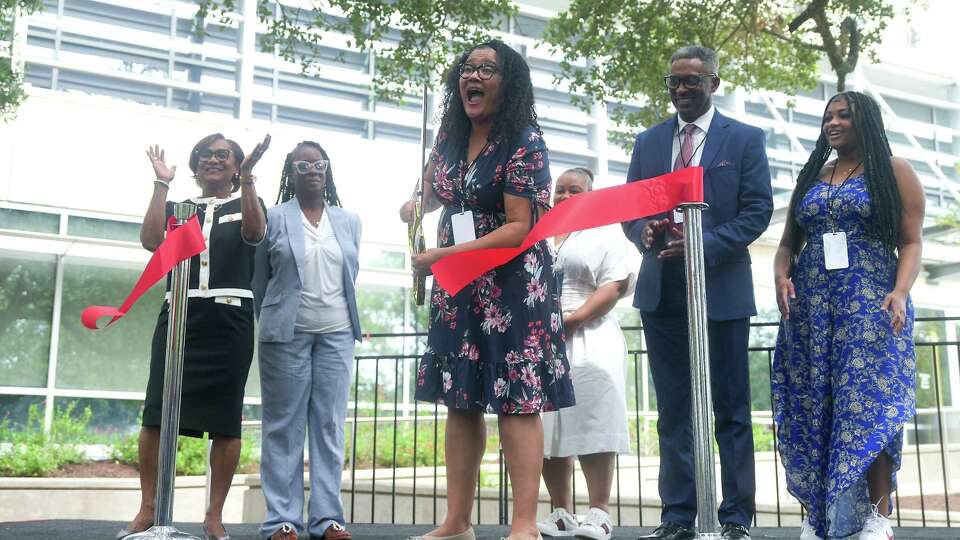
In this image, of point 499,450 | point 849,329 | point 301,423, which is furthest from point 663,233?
point 499,450

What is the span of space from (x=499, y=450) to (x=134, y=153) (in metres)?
6.12

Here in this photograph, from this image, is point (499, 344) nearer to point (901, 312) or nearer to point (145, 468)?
point (901, 312)

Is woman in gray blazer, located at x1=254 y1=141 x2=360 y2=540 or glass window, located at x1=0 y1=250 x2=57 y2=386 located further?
glass window, located at x1=0 y1=250 x2=57 y2=386

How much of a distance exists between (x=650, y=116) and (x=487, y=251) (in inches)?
260

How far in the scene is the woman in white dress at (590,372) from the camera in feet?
15.8

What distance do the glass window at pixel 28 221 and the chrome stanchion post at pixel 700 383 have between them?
10115 mm

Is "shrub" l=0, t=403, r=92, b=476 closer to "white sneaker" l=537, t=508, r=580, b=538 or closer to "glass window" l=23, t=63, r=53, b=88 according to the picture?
"glass window" l=23, t=63, r=53, b=88

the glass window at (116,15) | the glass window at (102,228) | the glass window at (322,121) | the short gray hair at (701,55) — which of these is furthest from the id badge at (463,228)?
the glass window at (322,121)

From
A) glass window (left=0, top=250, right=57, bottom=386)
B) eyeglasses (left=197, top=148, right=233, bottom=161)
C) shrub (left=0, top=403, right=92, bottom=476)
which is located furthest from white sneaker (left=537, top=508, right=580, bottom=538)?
glass window (left=0, top=250, right=57, bottom=386)

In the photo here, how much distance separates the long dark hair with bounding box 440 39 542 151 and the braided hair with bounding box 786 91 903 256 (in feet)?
4.17

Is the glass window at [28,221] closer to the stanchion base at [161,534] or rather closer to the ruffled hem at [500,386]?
the stanchion base at [161,534]

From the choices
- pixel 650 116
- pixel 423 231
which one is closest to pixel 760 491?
pixel 650 116

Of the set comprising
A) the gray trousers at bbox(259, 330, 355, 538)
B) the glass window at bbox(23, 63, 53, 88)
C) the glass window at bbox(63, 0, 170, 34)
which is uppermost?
the glass window at bbox(63, 0, 170, 34)

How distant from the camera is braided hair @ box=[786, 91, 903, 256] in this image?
3742 millimetres
